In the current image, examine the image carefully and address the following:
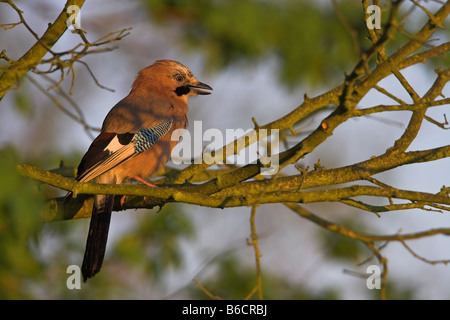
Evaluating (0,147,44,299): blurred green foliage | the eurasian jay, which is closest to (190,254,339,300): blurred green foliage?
the eurasian jay

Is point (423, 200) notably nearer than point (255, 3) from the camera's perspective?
Yes

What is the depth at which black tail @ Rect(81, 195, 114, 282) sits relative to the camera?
15.0ft

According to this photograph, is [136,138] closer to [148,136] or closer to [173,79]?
[148,136]

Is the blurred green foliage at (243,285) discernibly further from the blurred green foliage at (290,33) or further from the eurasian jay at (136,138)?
the blurred green foliage at (290,33)

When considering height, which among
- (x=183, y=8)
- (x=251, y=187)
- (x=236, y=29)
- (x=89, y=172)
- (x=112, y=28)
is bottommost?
(x=251, y=187)

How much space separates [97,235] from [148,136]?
976mm

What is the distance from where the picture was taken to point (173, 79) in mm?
6039

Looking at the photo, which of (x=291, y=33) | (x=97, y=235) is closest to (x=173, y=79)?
(x=97, y=235)

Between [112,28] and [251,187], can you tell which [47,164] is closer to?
[251,187]

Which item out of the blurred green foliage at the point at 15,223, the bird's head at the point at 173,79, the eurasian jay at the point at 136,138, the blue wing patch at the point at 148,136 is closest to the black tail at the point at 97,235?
the eurasian jay at the point at 136,138

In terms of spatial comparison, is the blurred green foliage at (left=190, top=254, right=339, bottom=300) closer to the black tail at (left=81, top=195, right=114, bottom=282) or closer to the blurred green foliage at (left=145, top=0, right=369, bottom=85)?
the black tail at (left=81, top=195, right=114, bottom=282)
